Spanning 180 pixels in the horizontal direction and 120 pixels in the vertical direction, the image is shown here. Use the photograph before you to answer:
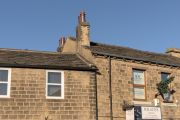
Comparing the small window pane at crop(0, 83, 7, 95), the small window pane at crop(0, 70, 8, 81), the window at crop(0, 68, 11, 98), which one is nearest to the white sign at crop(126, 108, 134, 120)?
the window at crop(0, 68, 11, 98)

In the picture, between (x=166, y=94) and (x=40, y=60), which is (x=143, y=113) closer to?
(x=166, y=94)

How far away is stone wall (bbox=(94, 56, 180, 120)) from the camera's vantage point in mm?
21938

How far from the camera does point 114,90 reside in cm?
2250

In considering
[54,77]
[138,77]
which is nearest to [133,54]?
[138,77]

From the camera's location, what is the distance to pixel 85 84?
21.5m

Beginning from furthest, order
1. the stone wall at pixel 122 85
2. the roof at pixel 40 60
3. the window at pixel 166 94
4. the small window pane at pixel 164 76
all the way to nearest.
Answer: the small window pane at pixel 164 76, the window at pixel 166 94, the stone wall at pixel 122 85, the roof at pixel 40 60

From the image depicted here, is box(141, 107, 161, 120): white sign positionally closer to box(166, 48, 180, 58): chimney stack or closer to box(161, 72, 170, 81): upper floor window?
box(161, 72, 170, 81): upper floor window

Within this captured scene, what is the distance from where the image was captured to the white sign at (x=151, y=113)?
22534mm

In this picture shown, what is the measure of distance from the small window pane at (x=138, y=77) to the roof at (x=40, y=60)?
341 cm

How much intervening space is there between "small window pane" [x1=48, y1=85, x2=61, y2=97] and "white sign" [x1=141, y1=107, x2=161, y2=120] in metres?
5.28

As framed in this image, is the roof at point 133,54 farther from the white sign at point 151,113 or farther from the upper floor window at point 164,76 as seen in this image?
the white sign at point 151,113

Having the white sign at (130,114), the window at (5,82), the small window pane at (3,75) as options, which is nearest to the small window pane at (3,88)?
the window at (5,82)

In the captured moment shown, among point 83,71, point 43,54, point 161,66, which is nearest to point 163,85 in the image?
point 161,66

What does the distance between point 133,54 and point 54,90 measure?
6934mm
